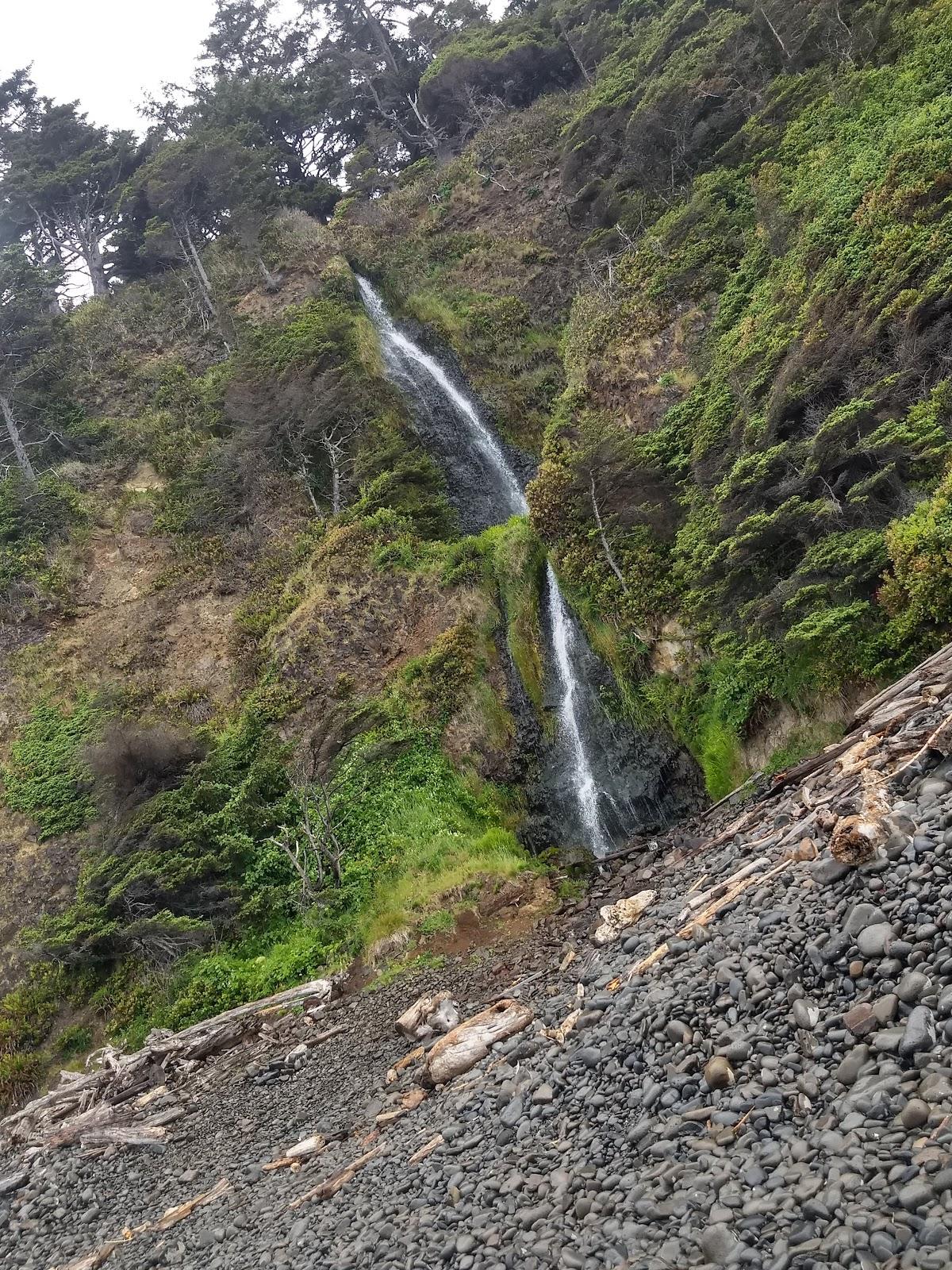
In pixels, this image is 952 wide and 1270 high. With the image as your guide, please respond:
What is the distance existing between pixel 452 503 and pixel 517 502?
2226 mm

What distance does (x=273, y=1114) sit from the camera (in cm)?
930

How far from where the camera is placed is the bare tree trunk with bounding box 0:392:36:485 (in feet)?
86.7

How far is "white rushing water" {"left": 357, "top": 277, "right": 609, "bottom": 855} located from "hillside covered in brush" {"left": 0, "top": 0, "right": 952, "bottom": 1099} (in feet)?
2.37

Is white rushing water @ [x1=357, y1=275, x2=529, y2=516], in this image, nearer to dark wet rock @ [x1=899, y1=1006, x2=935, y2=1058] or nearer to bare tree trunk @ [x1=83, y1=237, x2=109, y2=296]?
bare tree trunk @ [x1=83, y1=237, x2=109, y2=296]

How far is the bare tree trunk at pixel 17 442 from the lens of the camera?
86.7 feet

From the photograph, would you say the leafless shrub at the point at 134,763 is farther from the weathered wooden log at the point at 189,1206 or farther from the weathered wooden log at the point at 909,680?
the weathered wooden log at the point at 909,680

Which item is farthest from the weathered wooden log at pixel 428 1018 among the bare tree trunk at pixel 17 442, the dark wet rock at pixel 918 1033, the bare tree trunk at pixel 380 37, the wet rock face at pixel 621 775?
the bare tree trunk at pixel 380 37

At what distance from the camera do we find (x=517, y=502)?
25344 millimetres

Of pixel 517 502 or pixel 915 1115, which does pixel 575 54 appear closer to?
pixel 517 502

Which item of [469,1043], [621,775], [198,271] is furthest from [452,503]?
[198,271]

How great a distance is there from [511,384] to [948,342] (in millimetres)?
17805

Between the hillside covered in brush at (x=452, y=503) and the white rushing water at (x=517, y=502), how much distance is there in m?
0.72

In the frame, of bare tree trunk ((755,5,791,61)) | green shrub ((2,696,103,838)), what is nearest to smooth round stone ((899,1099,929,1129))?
green shrub ((2,696,103,838))

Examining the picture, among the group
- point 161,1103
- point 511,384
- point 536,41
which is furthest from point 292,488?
point 536,41
